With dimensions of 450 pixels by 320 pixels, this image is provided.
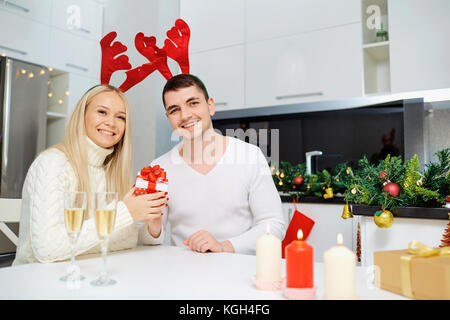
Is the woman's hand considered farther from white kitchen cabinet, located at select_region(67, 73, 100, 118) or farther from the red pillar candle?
white kitchen cabinet, located at select_region(67, 73, 100, 118)

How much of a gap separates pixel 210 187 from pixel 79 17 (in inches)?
94.1

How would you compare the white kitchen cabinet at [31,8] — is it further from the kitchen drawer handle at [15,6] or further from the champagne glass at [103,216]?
the champagne glass at [103,216]

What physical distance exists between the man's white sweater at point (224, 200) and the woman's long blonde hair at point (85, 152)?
0.79 ft

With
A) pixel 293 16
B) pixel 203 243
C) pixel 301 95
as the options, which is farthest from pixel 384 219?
pixel 293 16

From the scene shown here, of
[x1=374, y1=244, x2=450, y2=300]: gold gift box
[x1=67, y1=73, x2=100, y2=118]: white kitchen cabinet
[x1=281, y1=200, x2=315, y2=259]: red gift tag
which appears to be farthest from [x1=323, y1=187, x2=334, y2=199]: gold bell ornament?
[x1=67, y1=73, x2=100, y2=118]: white kitchen cabinet

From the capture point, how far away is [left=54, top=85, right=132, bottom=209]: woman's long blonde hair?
1224mm

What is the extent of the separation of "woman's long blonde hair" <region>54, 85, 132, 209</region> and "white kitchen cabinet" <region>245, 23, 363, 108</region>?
171 centimetres

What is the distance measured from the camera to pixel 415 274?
65cm

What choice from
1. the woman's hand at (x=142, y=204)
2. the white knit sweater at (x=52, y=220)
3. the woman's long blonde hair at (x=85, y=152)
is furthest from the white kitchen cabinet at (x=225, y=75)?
the woman's hand at (x=142, y=204)

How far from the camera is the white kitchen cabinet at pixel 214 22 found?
3.11 metres

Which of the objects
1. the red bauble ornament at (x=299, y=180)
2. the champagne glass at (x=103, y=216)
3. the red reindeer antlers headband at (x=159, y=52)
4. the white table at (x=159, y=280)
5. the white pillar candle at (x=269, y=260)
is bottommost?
the white table at (x=159, y=280)

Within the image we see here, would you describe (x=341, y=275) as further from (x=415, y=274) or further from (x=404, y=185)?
(x=404, y=185)

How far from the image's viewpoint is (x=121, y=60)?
4.77 ft
